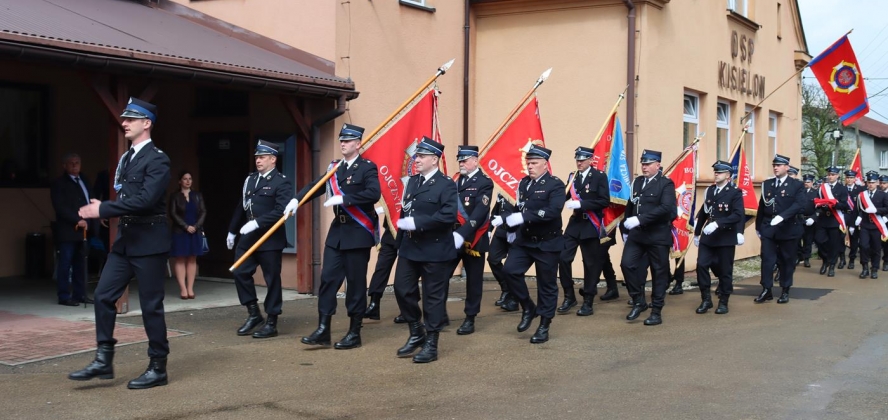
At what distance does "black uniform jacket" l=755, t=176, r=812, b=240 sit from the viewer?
12094 mm

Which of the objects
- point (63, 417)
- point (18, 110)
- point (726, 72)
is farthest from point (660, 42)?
point (63, 417)

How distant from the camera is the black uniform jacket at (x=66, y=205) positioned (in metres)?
10.8

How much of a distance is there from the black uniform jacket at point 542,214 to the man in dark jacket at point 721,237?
2.76 m

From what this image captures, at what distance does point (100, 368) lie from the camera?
667 centimetres

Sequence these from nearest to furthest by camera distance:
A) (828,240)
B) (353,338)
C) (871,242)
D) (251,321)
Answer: (353,338) < (251,321) < (871,242) < (828,240)

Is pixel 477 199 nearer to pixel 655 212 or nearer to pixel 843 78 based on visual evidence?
pixel 655 212

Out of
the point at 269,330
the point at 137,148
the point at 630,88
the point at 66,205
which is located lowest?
the point at 269,330

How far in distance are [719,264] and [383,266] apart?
13.5ft

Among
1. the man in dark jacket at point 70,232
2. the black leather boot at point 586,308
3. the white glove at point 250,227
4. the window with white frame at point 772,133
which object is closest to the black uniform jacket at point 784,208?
the black leather boot at point 586,308

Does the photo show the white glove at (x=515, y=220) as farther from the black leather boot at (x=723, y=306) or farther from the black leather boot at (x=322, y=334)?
the black leather boot at (x=723, y=306)

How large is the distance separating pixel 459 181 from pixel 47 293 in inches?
225

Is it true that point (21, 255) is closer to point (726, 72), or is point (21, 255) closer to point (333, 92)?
point (333, 92)

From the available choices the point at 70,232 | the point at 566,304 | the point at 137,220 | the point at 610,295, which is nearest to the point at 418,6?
the point at 610,295

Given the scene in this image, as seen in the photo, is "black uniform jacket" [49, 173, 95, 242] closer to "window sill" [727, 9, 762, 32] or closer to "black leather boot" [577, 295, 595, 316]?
"black leather boot" [577, 295, 595, 316]
